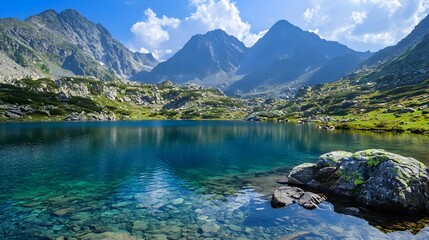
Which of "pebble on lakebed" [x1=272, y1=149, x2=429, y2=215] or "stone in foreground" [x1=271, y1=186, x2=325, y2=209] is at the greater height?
"pebble on lakebed" [x1=272, y1=149, x2=429, y2=215]

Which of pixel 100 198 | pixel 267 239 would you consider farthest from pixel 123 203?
pixel 267 239

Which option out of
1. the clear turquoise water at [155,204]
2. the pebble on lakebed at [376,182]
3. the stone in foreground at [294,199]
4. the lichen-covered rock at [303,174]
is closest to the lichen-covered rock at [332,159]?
the pebble on lakebed at [376,182]

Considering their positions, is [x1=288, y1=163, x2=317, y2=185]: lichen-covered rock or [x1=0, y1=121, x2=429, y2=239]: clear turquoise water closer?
[x1=0, y1=121, x2=429, y2=239]: clear turquoise water

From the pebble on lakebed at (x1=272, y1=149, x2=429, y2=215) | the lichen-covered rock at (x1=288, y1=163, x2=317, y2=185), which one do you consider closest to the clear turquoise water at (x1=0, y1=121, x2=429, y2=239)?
the lichen-covered rock at (x1=288, y1=163, x2=317, y2=185)

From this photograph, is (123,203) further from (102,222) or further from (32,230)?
(32,230)

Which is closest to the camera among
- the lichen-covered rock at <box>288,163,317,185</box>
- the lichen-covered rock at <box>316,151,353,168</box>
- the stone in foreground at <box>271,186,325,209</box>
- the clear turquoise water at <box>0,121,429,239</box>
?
the clear turquoise water at <box>0,121,429,239</box>

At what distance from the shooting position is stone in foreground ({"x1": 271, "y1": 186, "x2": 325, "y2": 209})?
32325 mm

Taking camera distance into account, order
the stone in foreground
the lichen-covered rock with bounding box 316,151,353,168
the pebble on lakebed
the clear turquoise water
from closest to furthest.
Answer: the clear turquoise water → the pebble on lakebed → the stone in foreground → the lichen-covered rock with bounding box 316,151,353,168

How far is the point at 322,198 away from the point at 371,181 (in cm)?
606

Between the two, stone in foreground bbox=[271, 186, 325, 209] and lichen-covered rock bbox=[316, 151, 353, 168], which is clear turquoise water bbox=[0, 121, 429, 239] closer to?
stone in foreground bbox=[271, 186, 325, 209]

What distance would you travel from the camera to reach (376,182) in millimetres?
32875

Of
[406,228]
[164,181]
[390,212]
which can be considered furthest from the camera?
[164,181]

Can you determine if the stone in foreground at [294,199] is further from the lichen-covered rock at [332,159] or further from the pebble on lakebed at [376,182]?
the lichen-covered rock at [332,159]

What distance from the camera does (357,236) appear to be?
24.6 metres
